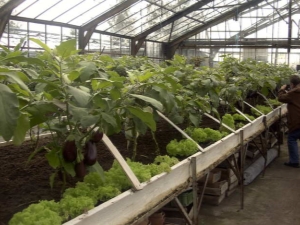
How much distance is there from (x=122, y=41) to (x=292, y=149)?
33.2 ft

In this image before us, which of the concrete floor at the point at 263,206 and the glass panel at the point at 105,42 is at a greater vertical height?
the glass panel at the point at 105,42

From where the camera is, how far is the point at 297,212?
421cm

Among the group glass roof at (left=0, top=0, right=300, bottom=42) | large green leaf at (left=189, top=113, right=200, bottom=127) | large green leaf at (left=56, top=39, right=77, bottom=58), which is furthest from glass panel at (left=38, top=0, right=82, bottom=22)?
large green leaf at (left=56, top=39, right=77, bottom=58)

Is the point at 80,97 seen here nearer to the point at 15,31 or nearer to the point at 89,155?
the point at 89,155

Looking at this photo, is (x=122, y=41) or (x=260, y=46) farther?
(x=260, y=46)

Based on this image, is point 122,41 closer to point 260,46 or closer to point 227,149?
point 260,46

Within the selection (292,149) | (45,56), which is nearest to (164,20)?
(292,149)

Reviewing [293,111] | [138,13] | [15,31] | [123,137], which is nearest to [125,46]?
[138,13]

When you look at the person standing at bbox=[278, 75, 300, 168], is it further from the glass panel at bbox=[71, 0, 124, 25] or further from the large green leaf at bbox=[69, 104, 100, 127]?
the glass panel at bbox=[71, 0, 124, 25]

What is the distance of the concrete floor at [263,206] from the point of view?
4.00 m

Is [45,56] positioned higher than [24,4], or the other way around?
[24,4]

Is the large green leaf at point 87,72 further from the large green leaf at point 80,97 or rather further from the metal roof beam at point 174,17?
the metal roof beam at point 174,17

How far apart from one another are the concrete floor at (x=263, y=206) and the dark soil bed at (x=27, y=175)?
4.40ft

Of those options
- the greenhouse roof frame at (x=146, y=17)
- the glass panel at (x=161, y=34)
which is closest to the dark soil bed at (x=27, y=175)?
the greenhouse roof frame at (x=146, y=17)
